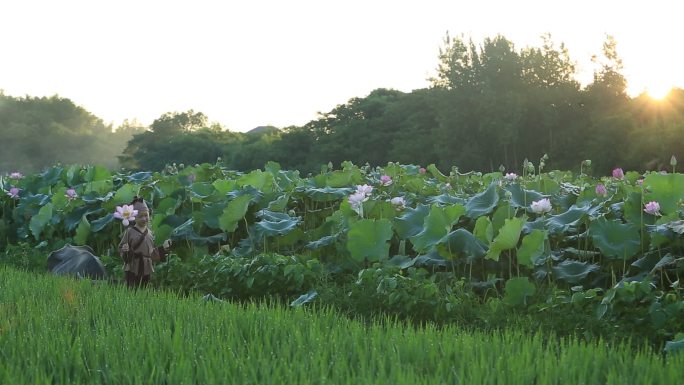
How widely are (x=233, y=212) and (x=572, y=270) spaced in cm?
338

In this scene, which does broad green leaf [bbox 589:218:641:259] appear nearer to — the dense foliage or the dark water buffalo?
the dense foliage

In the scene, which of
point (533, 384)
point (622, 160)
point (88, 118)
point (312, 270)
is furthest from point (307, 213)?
point (88, 118)

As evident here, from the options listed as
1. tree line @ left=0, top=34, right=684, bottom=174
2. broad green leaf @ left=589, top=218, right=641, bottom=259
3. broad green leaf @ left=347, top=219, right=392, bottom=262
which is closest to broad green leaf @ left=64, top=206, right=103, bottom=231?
broad green leaf @ left=347, top=219, right=392, bottom=262

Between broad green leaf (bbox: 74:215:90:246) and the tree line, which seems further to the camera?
the tree line

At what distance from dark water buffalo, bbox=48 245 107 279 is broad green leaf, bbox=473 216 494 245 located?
399 centimetres

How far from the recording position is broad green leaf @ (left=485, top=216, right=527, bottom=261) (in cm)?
534

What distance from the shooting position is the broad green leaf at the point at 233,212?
7363 millimetres

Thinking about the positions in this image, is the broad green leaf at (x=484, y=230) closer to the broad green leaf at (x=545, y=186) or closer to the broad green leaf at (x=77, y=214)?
the broad green leaf at (x=545, y=186)

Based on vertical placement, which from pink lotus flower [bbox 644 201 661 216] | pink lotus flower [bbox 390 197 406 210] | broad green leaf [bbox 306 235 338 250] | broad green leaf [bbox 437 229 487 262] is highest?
pink lotus flower [bbox 644 201 661 216]

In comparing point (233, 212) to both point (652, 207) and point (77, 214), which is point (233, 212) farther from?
point (652, 207)

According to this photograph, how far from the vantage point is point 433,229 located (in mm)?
5945

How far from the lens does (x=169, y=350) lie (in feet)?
11.6

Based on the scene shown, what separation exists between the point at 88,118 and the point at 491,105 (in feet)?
230

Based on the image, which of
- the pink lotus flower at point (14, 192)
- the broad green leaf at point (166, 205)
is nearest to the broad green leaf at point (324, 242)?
the broad green leaf at point (166, 205)
